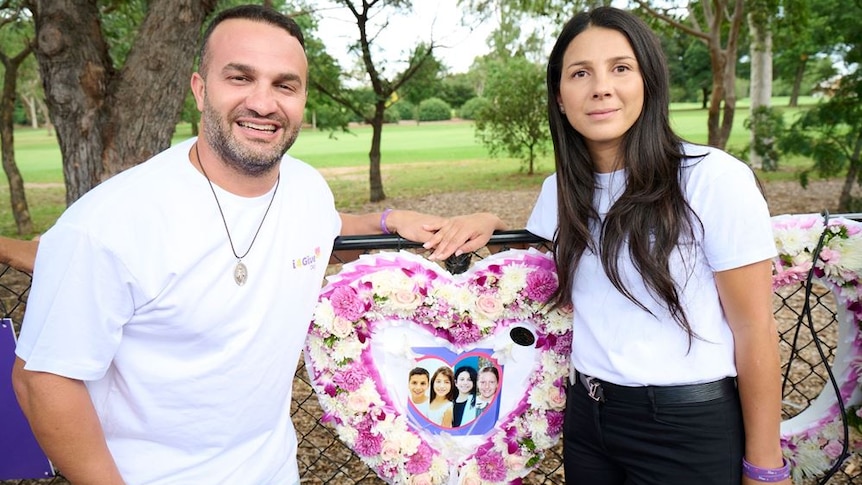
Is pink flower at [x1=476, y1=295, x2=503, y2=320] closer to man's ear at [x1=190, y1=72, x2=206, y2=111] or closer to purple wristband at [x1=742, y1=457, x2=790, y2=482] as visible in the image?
purple wristband at [x1=742, y1=457, x2=790, y2=482]

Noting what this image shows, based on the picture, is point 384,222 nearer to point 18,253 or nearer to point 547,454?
point 18,253

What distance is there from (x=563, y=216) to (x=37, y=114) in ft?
286

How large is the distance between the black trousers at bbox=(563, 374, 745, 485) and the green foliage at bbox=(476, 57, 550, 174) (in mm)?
19002

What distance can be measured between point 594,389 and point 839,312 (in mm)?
1208

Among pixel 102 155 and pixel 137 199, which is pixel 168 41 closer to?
pixel 102 155

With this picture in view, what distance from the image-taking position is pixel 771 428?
1.76 metres

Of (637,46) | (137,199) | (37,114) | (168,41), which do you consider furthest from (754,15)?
(37,114)

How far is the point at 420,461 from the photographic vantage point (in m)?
2.27

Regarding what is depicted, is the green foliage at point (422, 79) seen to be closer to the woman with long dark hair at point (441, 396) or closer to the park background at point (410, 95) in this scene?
the park background at point (410, 95)

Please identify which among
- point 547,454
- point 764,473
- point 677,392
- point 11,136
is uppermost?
point 11,136

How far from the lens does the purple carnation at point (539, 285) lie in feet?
7.22

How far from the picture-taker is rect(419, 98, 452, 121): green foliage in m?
66.9

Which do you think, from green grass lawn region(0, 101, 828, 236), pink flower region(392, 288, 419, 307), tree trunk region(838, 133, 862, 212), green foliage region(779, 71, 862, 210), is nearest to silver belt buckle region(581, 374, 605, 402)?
pink flower region(392, 288, 419, 307)

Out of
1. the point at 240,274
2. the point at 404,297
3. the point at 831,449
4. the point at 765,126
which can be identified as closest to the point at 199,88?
the point at 240,274
